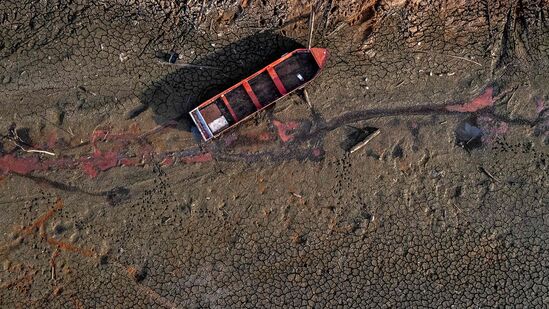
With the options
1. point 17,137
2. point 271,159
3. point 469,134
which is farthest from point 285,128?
point 17,137

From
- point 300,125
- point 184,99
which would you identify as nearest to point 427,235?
point 300,125

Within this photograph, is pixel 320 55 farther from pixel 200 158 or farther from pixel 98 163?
pixel 98 163

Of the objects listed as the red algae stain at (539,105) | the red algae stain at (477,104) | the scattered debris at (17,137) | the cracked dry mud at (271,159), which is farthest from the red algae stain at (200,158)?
the red algae stain at (539,105)

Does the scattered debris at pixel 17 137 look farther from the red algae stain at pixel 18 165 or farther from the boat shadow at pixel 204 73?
the boat shadow at pixel 204 73

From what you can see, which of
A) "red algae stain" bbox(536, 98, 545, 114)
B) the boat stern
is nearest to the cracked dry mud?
"red algae stain" bbox(536, 98, 545, 114)

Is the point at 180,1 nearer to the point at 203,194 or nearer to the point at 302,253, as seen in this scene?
the point at 203,194

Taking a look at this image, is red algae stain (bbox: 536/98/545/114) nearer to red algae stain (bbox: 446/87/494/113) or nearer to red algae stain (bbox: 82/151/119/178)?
red algae stain (bbox: 446/87/494/113)
